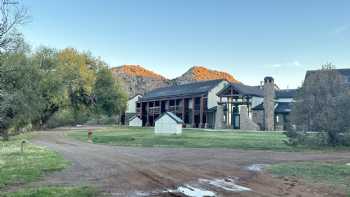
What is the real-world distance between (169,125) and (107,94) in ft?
76.9

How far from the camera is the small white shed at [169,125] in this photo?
40.8m

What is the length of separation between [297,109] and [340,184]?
15.1 metres

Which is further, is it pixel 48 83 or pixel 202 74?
pixel 202 74

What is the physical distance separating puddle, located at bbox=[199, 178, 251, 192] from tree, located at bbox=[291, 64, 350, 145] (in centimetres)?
1489

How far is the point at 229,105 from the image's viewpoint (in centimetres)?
5866

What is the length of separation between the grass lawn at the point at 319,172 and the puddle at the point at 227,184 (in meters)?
2.63

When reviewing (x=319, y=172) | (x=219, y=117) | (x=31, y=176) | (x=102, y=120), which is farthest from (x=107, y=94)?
(x=319, y=172)

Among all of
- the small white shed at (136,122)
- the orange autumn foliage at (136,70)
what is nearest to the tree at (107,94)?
the small white shed at (136,122)

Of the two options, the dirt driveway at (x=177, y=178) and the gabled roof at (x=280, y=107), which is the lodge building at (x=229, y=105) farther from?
the dirt driveway at (x=177, y=178)

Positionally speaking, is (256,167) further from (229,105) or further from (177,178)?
(229,105)

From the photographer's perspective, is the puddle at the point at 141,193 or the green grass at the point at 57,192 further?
the puddle at the point at 141,193

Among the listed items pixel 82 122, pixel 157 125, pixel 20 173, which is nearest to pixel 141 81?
pixel 82 122

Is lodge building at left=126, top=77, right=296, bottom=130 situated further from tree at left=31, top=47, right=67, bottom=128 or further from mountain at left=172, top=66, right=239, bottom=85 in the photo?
mountain at left=172, top=66, right=239, bottom=85

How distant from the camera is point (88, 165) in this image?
54.1ft
